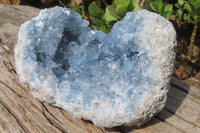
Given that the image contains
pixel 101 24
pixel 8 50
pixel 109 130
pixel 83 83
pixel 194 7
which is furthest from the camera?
pixel 101 24

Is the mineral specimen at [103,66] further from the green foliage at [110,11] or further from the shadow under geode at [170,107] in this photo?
the green foliage at [110,11]

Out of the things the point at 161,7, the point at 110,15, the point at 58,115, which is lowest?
the point at 58,115

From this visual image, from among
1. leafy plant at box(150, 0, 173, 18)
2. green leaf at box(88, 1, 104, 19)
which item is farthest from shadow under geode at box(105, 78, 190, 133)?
green leaf at box(88, 1, 104, 19)

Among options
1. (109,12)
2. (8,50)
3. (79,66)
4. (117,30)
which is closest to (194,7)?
(109,12)

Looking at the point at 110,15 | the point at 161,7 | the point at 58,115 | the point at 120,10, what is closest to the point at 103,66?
the point at 58,115

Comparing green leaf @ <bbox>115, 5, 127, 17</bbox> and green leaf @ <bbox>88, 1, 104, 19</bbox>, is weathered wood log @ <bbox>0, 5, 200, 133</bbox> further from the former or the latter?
green leaf @ <bbox>88, 1, 104, 19</bbox>

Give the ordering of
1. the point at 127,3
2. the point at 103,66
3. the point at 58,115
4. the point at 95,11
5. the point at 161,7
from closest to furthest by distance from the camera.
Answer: the point at 103,66 < the point at 58,115 < the point at 127,3 < the point at 161,7 < the point at 95,11

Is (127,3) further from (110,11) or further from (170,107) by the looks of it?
(170,107)

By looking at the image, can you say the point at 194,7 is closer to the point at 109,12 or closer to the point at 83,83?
the point at 109,12
